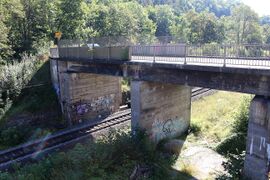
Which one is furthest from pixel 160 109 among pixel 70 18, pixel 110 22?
pixel 110 22

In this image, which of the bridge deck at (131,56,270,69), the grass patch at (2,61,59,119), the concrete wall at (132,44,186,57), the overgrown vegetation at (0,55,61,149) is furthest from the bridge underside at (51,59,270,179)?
the overgrown vegetation at (0,55,61,149)

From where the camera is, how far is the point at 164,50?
61.2 ft

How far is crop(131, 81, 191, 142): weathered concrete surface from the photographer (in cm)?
1870

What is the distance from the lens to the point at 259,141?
1299 centimetres

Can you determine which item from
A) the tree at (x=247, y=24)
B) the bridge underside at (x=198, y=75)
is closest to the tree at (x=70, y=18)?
the bridge underside at (x=198, y=75)

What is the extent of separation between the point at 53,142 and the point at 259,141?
15.0m

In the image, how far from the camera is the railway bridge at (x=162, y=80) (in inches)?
514

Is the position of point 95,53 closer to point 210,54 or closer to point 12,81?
point 12,81

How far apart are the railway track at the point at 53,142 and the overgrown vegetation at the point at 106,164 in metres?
3.31

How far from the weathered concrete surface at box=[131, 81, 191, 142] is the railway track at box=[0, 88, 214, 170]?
19.2 feet

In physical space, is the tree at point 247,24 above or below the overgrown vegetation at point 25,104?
above

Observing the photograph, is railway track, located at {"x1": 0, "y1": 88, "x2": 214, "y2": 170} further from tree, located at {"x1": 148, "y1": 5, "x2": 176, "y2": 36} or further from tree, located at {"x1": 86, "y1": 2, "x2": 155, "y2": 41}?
tree, located at {"x1": 148, "y1": 5, "x2": 176, "y2": 36}

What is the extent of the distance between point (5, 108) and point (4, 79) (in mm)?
2752

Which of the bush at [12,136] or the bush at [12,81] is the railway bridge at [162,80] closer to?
the bush at [12,81]
